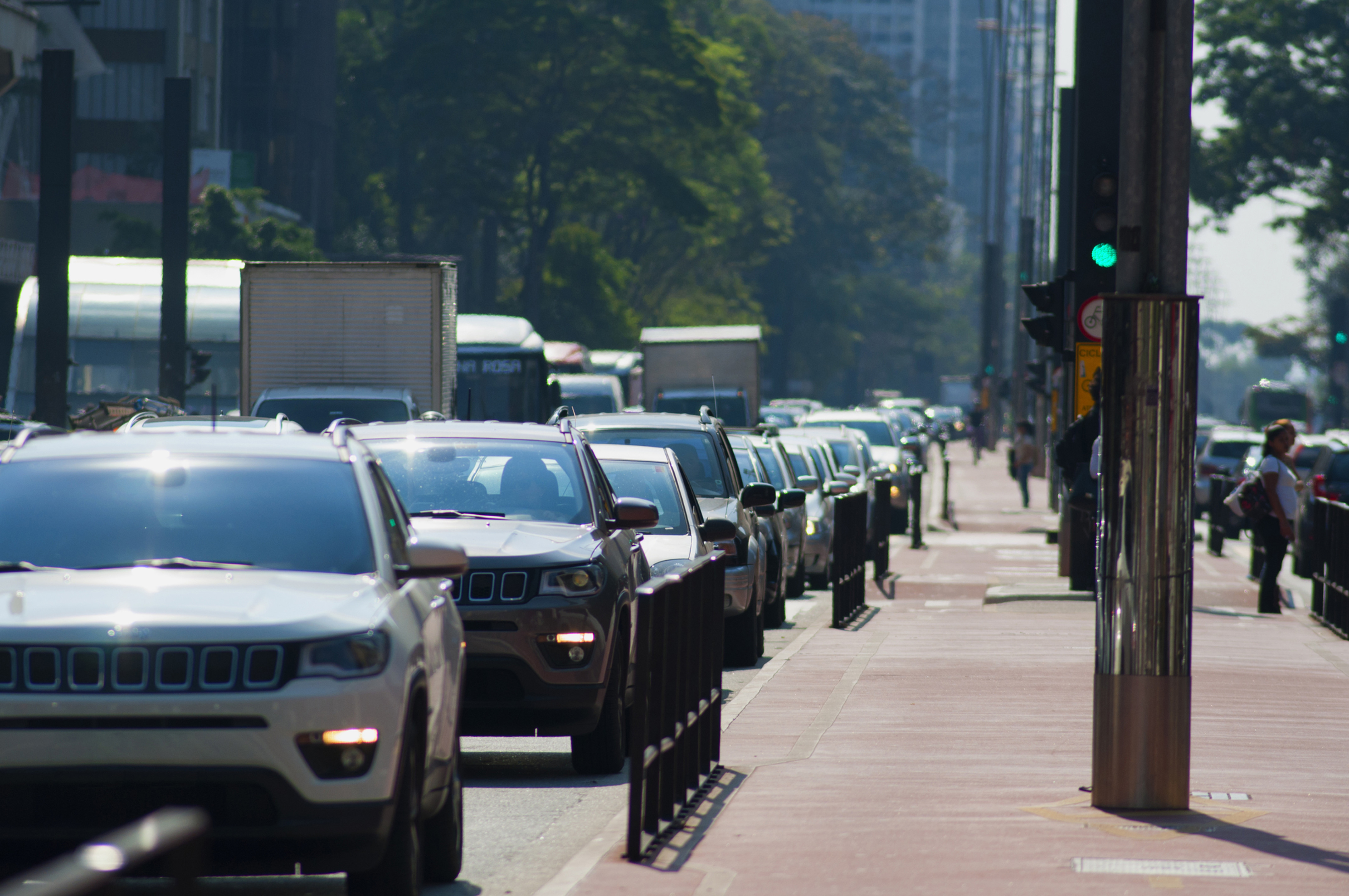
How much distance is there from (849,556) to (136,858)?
52.4 feet

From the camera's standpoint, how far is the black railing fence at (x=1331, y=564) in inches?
690

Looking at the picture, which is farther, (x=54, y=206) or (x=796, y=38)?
(x=796, y=38)

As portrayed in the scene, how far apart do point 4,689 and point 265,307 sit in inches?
734

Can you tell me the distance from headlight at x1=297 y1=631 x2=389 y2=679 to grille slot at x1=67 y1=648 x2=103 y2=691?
56 centimetres

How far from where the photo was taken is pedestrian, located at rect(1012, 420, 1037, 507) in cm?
4719

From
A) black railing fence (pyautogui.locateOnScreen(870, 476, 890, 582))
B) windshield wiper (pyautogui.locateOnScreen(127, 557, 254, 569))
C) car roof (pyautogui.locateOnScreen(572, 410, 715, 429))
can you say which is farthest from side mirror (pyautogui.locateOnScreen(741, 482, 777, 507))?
windshield wiper (pyautogui.locateOnScreen(127, 557, 254, 569))

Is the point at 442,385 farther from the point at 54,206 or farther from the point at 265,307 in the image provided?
the point at 54,206

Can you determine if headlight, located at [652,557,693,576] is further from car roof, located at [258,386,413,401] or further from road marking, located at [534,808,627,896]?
car roof, located at [258,386,413,401]

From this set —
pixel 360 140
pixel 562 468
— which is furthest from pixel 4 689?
pixel 360 140

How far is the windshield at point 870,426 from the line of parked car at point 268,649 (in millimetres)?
28989

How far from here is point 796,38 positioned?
108125mm

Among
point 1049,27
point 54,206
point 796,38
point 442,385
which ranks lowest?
point 442,385

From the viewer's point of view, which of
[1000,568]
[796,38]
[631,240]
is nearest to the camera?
[1000,568]

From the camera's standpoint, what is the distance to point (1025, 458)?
156 feet
